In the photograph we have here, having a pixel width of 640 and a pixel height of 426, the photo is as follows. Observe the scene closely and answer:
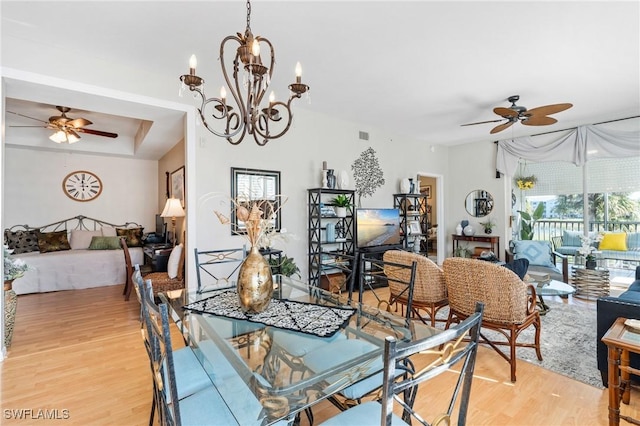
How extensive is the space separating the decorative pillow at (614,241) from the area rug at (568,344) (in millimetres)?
1987

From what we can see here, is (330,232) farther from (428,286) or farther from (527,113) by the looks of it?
(527,113)

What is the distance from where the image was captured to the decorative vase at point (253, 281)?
5.47ft

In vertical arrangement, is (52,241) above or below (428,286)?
above

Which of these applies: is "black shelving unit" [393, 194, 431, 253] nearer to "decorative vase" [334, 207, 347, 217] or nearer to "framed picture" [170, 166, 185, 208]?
Result: "decorative vase" [334, 207, 347, 217]

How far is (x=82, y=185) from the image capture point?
623 centimetres

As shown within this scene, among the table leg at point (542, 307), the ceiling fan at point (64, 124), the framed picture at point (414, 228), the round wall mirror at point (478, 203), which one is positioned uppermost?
the ceiling fan at point (64, 124)

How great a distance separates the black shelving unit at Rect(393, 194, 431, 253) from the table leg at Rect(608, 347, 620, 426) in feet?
12.6

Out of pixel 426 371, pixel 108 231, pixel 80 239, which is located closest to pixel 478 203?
pixel 426 371

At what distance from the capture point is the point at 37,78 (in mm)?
2730

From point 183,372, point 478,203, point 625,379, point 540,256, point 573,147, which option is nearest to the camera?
point 183,372

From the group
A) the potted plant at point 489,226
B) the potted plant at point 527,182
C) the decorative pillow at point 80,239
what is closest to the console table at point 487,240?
the potted plant at point 489,226

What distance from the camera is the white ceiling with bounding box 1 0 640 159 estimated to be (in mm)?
2273

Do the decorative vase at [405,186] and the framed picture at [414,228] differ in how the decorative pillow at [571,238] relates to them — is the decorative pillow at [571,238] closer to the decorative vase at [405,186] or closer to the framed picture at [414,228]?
the framed picture at [414,228]

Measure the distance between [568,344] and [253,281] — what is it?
3095 mm
